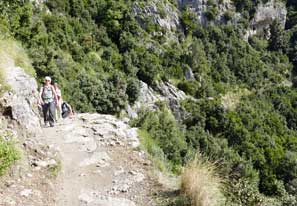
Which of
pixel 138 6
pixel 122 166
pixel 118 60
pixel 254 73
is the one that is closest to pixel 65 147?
pixel 122 166

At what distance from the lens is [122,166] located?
11.8 meters

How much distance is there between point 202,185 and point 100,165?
359 centimetres

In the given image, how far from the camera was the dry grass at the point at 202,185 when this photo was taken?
9.02m

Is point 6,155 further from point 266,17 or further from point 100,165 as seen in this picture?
point 266,17

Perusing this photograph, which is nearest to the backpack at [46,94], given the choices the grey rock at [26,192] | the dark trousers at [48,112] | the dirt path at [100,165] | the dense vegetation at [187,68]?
the dark trousers at [48,112]

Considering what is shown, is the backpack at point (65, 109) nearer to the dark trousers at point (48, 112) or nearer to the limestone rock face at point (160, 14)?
the dark trousers at point (48, 112)

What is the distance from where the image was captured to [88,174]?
11.3 metres

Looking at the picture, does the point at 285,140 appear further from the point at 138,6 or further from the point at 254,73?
the point at 138,6

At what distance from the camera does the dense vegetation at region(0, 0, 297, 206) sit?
38406mm

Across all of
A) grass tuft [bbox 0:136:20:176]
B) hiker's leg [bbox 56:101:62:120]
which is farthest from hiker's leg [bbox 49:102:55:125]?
grass tuft [bbox 0:136:20:176]

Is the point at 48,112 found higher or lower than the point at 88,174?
higher

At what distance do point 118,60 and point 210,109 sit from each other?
1671cm

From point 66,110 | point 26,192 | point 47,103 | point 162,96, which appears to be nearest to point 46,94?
point 47,103

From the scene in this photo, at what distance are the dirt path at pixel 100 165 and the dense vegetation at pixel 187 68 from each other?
9.75m
